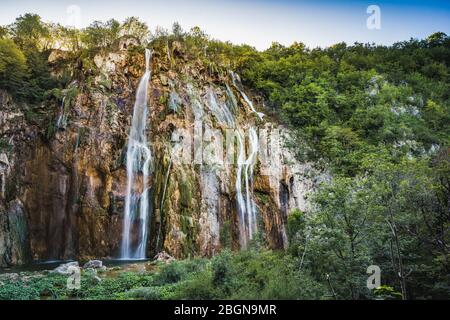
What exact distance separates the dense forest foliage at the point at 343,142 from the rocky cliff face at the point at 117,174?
7.96 feet

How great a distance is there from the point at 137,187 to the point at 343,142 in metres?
19.0

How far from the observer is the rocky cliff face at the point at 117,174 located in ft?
81.9

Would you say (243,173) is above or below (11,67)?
below

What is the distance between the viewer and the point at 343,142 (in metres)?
34.6

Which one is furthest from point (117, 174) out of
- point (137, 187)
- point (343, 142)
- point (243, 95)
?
point (343, 142)

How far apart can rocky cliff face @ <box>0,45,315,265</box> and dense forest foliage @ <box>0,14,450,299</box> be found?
7.96ft

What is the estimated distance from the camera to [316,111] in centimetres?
3741

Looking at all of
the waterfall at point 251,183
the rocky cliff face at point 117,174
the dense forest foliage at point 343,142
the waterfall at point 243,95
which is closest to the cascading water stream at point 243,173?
the waterfall at point 251,183

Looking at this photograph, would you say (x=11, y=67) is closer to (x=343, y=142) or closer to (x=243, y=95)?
(x=243, y=95)

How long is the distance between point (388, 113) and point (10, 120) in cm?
3300

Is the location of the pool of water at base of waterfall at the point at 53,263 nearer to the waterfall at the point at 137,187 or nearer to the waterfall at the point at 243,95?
the waterfall at the point at 137,187

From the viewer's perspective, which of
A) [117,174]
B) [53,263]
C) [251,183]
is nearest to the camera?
[53,263]
